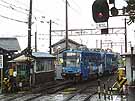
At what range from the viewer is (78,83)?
3550 centimetres

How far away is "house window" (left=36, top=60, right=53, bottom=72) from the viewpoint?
3221cm

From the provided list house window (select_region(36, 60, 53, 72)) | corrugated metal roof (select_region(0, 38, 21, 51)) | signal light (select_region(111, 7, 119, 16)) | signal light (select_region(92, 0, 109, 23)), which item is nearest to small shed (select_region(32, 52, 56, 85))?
house window (select_region(36, 60, 53, 72))

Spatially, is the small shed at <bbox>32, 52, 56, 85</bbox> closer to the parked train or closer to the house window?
the house window

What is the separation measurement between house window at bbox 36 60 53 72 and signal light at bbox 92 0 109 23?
21459 millimetres

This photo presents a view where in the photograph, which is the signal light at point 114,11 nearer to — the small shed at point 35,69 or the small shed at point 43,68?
the small shed at point 35,69

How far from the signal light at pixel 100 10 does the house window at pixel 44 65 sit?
70.4ft

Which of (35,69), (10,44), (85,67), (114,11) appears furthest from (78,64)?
(114,11)

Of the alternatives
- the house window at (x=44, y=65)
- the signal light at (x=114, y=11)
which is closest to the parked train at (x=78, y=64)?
the house window at (x=44, y=65)

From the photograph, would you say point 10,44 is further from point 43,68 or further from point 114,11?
point 114,11

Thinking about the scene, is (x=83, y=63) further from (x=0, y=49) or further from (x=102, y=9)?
(x=102, y=9)

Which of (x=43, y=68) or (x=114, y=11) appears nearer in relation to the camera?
(x=114, y=11)

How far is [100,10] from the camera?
34.9 ft

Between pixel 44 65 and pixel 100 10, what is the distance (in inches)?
935

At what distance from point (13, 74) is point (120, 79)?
27.2 ft
